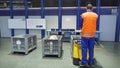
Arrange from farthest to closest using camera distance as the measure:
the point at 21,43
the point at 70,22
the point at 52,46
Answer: the point at 70,22 → the point at 21,43 → the point at 52,46

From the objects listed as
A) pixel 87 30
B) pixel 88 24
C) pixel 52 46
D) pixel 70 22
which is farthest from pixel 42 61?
pixel 70 22

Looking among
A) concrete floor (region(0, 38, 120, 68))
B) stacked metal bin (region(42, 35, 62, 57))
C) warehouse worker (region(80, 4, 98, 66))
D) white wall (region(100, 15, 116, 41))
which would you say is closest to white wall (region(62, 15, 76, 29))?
white wall (region(100, 15, 116, 41))

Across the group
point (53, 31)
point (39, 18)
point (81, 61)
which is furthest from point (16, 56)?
point (39, 18)

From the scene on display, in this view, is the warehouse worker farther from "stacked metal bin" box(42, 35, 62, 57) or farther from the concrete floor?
"stacked metal bin" box(42, 35, 62, 57)

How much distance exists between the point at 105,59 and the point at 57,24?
456 cm

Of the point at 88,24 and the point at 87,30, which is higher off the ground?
the point at 88,24

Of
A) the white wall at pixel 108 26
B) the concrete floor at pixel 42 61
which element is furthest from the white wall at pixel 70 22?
the concrete floor at pixel 42 61

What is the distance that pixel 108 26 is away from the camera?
8.94 m

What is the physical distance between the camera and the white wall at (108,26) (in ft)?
29.2

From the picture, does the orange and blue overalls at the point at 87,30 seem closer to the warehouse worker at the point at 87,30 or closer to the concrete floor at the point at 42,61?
the warehouse worker at the point at 87,30

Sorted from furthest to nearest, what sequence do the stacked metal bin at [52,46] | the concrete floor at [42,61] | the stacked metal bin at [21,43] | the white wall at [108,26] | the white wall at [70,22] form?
the white wall at [70,22], the white wall at [108,26], the stacked metal bin at [21,43], the stacked metal bin at [52,46], the concrete floor at [42,61]

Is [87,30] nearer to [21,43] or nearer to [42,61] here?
[42,61]

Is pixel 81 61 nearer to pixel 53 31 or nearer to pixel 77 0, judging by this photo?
pixel 53 31

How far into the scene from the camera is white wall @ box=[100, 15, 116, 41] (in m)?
8.89
